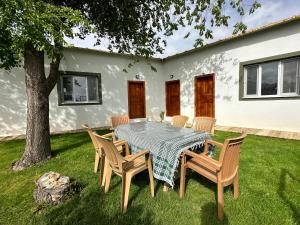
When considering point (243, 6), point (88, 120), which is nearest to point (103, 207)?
point (243, 6)

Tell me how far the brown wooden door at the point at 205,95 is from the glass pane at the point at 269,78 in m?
1.93

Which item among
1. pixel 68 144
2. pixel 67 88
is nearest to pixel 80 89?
pixel 67 88

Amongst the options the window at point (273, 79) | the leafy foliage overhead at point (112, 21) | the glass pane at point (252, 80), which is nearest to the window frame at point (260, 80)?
the window at point (273, 79)

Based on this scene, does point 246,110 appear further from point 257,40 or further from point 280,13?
point 280,13

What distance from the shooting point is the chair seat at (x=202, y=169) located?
2.26m

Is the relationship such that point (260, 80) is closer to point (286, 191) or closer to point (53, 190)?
point (286, 191)

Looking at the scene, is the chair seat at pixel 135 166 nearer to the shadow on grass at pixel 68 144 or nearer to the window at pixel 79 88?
the shadow on grass at pixel 68 144

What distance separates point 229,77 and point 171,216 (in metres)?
6.41

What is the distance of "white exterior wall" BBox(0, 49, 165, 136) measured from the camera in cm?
656

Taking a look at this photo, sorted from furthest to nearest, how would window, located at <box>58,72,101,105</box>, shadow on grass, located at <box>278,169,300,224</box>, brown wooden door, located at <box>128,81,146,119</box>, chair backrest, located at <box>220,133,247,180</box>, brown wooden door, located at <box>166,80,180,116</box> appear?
brown wooden door, located at <box>166,80,180,116</box> → brown wooden door, located at <box>128,81,146,119</box> → window, located at <box>58,72,101,105</box> → shadow on grass, located at <box>278,169,300,224</box> → chair backrest, located at <box>220,133,247,180</box>

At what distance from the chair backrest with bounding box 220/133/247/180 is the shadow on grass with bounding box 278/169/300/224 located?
0.79 meters

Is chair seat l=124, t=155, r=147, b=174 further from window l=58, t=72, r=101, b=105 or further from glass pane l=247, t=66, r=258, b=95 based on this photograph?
window l=58, t=72, r=101, b=105

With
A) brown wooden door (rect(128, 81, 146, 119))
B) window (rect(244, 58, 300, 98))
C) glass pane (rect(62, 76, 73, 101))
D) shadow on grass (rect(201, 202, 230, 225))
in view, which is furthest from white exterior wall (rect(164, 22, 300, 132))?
glass pane (rect(62, 76, 73, 101))

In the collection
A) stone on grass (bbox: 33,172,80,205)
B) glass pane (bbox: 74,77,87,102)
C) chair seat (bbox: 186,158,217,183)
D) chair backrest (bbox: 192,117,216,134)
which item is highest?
glass pane (bbox: 74,77,87,102)
